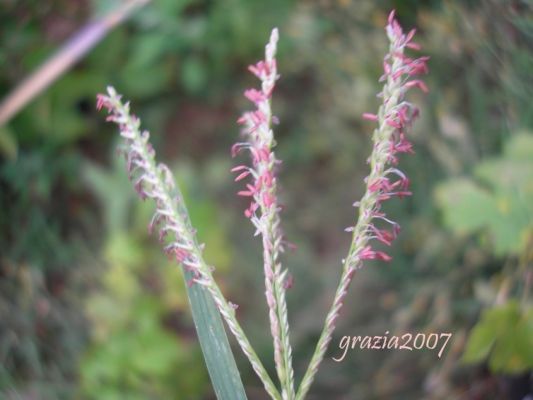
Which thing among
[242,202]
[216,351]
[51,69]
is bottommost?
[216,351]

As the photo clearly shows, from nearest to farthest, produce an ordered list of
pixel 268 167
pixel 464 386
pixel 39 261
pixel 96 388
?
pixel 268 167
pixel 464 386
pixel 96 388
pixel 39 261

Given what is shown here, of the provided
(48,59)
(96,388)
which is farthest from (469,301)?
(48,59)

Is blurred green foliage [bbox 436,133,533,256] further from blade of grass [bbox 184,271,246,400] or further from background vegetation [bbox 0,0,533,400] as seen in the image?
blade of grass [bbox 184,271,246,400]

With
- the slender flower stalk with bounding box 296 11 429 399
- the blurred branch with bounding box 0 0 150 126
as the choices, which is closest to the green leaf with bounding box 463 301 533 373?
the slender flower stalk with bounding box 296 11 429 399

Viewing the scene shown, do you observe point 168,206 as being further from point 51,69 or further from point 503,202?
point 51,69

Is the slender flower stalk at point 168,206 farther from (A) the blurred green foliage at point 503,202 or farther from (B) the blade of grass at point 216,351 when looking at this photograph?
(A) the blurred green foliage at point 503,202

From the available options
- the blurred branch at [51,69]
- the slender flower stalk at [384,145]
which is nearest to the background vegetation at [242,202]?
the blurred branch at [51,69]

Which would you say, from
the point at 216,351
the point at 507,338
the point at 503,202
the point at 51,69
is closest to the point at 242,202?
the point at 51,69

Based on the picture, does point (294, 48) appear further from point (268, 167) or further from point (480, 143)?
point (268, 167)
